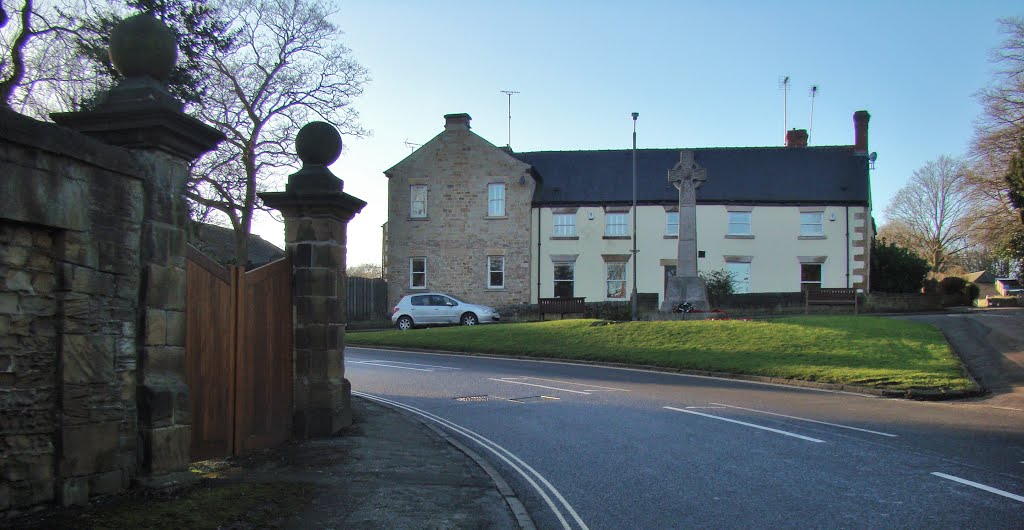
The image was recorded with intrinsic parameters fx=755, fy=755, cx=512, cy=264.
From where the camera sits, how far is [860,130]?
3966 cm

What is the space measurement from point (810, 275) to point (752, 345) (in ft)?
64.6

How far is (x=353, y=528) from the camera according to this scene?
5352 mm

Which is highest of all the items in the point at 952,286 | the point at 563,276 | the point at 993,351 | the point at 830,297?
the point at 563,276

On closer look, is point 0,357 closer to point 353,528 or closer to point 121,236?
point 121,236

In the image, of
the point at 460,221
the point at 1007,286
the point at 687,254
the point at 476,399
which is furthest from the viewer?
the point at 1007,286

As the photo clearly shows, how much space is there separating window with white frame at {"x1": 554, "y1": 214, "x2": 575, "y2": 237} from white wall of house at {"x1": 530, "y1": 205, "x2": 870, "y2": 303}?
0.21 meters

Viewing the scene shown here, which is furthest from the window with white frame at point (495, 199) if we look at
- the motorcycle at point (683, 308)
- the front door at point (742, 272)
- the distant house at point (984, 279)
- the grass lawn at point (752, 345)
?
the distant house at point (984, 279)

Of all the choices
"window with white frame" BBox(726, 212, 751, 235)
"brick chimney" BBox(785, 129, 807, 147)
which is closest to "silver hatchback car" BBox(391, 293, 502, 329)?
"window with white frame" BBox(726, 212, 751, 235)

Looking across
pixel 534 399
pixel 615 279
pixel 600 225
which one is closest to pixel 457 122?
pixel 600 225

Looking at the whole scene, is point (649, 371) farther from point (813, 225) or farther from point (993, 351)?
point (813, 225)

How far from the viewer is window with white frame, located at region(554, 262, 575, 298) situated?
37.7 metres

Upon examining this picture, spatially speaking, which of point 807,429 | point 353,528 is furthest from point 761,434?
point 353,528

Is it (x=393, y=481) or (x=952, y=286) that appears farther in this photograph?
(x=952, y=286)

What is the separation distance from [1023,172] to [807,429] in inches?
523
